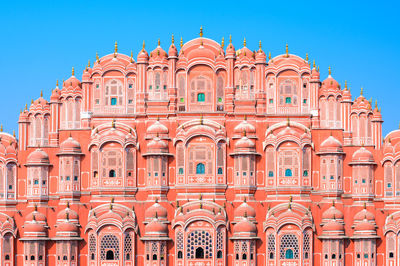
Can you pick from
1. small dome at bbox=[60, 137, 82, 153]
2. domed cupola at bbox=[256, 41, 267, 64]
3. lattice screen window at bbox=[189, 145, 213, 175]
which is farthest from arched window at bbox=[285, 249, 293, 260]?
small dome at bbox=[60, 137, 82, 153]

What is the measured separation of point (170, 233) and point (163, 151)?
17.5ft

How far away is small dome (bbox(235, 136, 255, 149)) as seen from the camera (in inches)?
2876

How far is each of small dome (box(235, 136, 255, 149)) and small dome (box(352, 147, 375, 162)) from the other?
22.3 feet

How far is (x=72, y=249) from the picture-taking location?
72.4 meters

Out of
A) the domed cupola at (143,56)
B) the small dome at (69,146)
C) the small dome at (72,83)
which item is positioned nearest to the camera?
the small dome at (69,146)

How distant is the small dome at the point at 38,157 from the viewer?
7381 centimetres

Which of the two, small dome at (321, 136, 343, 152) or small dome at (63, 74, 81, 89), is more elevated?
small dome at (63, 74, 81, 89)

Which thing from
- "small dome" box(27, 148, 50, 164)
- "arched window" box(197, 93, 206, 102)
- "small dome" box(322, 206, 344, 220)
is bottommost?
"small dome" box(322, 206, 344, 220)

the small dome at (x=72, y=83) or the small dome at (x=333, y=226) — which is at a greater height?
the small dome at (x=72, y=83)

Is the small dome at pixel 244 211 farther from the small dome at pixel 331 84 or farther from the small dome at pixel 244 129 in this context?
the small dome at pixel 331 84

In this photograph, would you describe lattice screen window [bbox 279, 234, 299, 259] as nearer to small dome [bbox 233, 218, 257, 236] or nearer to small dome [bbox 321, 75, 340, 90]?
small dome [bbox 233, 218, 257, 236]

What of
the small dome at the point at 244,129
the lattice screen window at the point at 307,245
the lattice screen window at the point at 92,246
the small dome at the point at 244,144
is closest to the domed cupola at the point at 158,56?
the small dome at the point at 244,129

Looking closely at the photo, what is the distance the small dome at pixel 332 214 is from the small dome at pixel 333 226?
359mm

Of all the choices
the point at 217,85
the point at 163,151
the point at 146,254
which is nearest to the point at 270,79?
the point at 217,85
